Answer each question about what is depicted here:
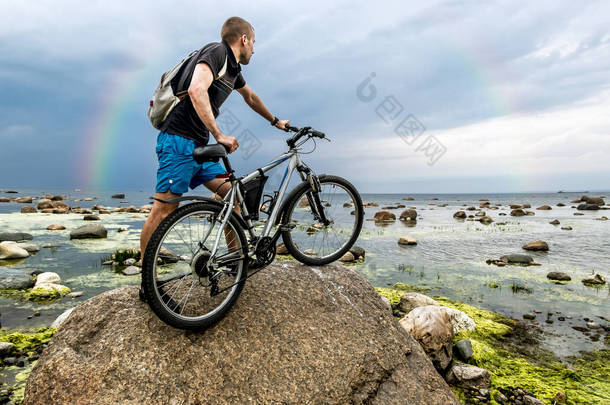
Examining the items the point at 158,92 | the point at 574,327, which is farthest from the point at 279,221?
the point at 574,327

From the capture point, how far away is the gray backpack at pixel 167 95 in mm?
3811

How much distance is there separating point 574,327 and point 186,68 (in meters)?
9.04

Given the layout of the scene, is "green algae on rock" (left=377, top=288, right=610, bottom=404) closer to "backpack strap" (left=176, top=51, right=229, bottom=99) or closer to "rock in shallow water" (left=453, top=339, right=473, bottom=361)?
"rock in shallow water" (left=453, top=339, right=473, bottom=361)

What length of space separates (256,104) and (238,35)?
113 cm

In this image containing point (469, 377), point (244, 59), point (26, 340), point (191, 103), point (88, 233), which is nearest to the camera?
point (191, 103)

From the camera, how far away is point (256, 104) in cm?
509

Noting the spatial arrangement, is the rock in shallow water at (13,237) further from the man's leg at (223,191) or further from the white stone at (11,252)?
the man's leg at (223,191)

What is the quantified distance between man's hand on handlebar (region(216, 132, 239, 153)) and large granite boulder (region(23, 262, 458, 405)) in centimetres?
166

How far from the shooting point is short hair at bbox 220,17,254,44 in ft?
13.4

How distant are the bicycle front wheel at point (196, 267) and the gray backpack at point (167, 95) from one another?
119cm

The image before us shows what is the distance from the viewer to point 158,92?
388 centimetres

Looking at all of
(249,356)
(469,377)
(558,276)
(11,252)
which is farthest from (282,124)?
(11,252)

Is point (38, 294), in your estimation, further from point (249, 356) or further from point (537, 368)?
point (537, 368)

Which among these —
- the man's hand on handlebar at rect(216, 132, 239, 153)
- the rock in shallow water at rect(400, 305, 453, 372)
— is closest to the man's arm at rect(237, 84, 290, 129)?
the man's hand on handlebar at rect(216, 132, 239, 153)
